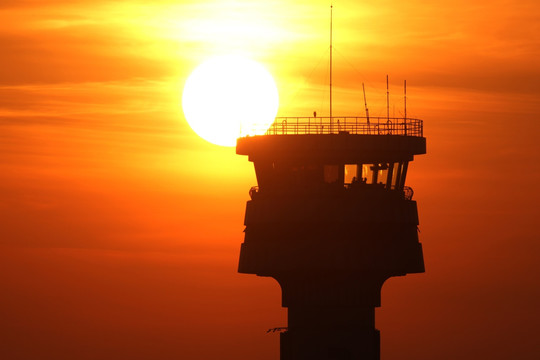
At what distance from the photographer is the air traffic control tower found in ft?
425

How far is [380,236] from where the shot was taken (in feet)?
429

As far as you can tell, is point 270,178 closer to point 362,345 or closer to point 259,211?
point 259,211

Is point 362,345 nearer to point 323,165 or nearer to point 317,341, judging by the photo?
point 317,341

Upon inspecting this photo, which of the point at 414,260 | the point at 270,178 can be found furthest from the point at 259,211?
the point at 414,260

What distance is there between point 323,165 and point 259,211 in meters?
5.80

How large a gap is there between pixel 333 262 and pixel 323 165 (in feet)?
23.4

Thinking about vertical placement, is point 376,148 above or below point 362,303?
above

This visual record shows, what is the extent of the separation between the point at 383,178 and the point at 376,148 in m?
3.86

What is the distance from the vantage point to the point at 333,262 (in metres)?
130

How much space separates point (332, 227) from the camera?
13000 centimetres

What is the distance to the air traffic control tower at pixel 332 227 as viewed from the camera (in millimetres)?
129625

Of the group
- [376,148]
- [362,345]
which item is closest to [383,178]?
[376,148]

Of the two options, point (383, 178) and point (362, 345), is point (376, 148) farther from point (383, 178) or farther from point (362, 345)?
point (362, 345)

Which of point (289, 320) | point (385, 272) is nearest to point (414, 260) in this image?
point (385, 272)
